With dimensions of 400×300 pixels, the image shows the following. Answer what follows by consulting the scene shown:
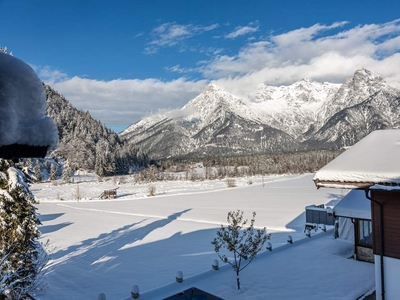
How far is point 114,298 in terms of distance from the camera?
855 centimetres

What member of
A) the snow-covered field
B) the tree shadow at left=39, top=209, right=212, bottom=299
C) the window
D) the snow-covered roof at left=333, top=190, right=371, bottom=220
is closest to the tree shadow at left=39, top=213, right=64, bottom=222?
the snow-covered field

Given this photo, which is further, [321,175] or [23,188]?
[23,188]

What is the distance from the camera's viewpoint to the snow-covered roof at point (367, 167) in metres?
5.03

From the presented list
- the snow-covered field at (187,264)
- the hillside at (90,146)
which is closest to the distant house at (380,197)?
the snow-covered field at (187,264)

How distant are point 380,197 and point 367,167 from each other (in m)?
0.79

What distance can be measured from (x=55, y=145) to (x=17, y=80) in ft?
0.95

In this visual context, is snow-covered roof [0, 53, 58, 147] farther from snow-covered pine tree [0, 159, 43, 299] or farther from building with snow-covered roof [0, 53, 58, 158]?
snow-covered pine tree [0, 159, 43, 299]

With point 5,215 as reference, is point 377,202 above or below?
above

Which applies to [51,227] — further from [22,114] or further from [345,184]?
[22,114]

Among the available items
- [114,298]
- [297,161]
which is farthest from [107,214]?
[297,161]

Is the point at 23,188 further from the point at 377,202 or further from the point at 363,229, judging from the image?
the point at 363,229

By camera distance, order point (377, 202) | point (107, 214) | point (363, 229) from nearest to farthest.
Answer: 1. point (377, 202)
2. point (363, 229)
3. point (107, 214)

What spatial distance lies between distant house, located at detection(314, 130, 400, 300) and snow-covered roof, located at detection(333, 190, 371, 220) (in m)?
4.24

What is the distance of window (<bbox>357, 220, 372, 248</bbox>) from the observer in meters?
10.3
